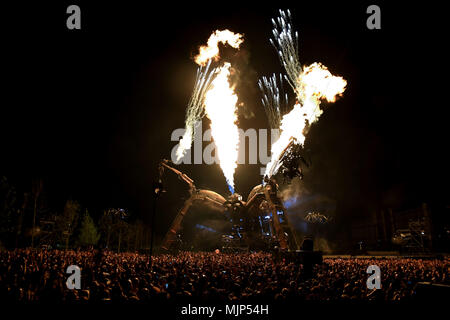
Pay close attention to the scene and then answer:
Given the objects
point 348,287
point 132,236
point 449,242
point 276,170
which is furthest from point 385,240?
point 132,236

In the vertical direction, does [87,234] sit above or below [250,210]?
below

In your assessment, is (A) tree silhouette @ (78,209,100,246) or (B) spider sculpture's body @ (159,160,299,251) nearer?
(B) spider sculpture's body @ (159,160,299,251)

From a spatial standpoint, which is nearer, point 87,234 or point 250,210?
point 250,210

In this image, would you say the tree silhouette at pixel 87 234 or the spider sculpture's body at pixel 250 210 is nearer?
the spider sculpture's body at pixel 250 210

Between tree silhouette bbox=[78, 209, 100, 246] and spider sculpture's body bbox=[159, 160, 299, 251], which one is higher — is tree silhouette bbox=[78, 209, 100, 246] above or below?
below

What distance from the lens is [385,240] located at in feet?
143

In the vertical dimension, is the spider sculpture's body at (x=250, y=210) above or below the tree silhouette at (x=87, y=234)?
above

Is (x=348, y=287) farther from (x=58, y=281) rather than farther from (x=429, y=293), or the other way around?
(x=58, y=281)
